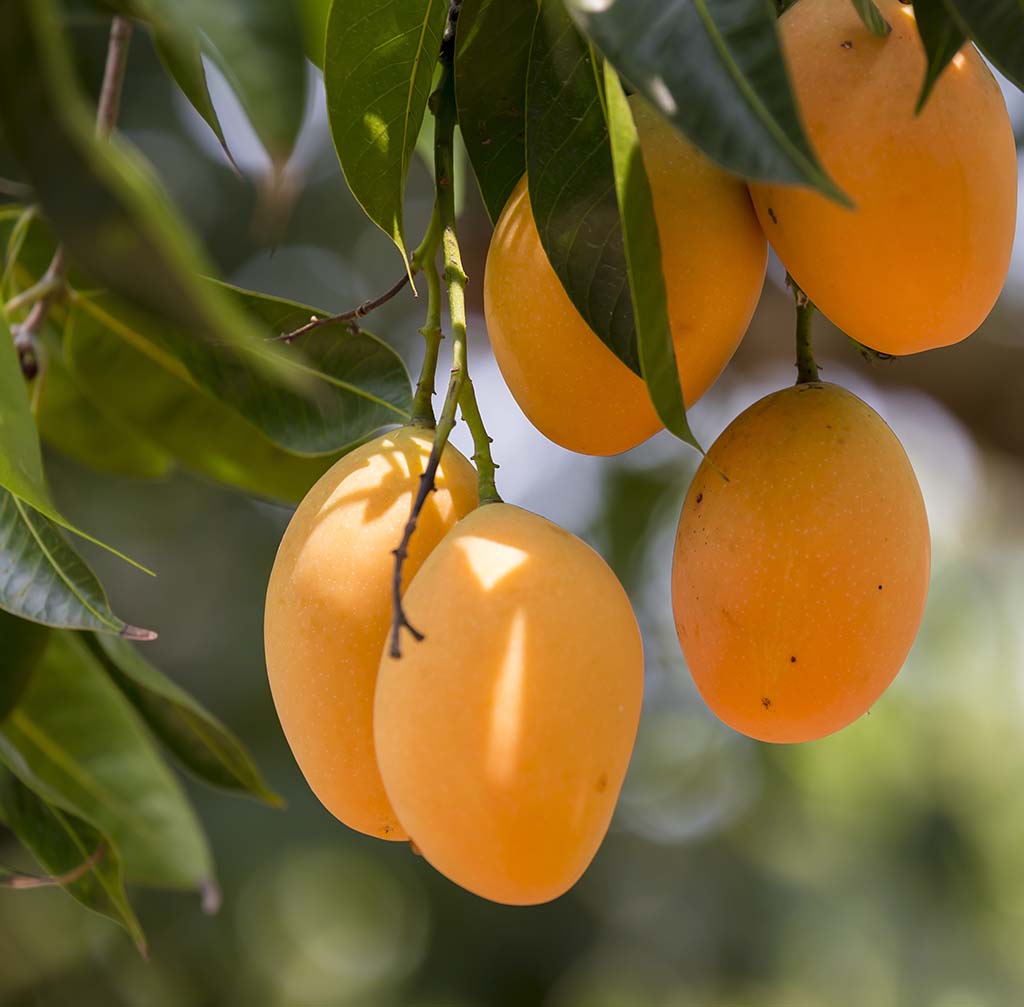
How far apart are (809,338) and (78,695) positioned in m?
0.63

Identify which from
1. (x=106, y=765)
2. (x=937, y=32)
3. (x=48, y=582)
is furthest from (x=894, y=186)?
(x=106, y=765)

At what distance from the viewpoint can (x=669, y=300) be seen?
1.76ft

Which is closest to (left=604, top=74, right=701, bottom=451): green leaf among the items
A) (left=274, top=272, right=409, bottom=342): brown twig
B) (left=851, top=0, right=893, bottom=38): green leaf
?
(left=851, top=0, right=893, bottom=38): green leaf

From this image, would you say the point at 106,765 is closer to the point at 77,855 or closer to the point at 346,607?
the point at 77,855

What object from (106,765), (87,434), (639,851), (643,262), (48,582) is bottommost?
(639,851)

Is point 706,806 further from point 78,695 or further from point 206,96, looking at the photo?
point 206,96

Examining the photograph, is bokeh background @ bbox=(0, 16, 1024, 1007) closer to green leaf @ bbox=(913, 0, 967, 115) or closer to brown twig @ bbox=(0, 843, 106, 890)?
brown twig @ bbox=(0, 843, 106, 890)

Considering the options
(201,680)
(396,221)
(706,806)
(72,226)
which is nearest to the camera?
(72,226)

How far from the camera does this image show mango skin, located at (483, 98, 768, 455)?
0.53 m

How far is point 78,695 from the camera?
94 centimetres

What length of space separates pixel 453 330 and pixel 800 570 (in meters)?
0.20

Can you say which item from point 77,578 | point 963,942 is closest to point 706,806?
point 963,942

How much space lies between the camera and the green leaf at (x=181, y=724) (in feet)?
2.71

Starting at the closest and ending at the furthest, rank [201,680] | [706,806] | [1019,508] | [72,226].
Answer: [72,226] < [1019,508] < [201,680] < [706,806]
